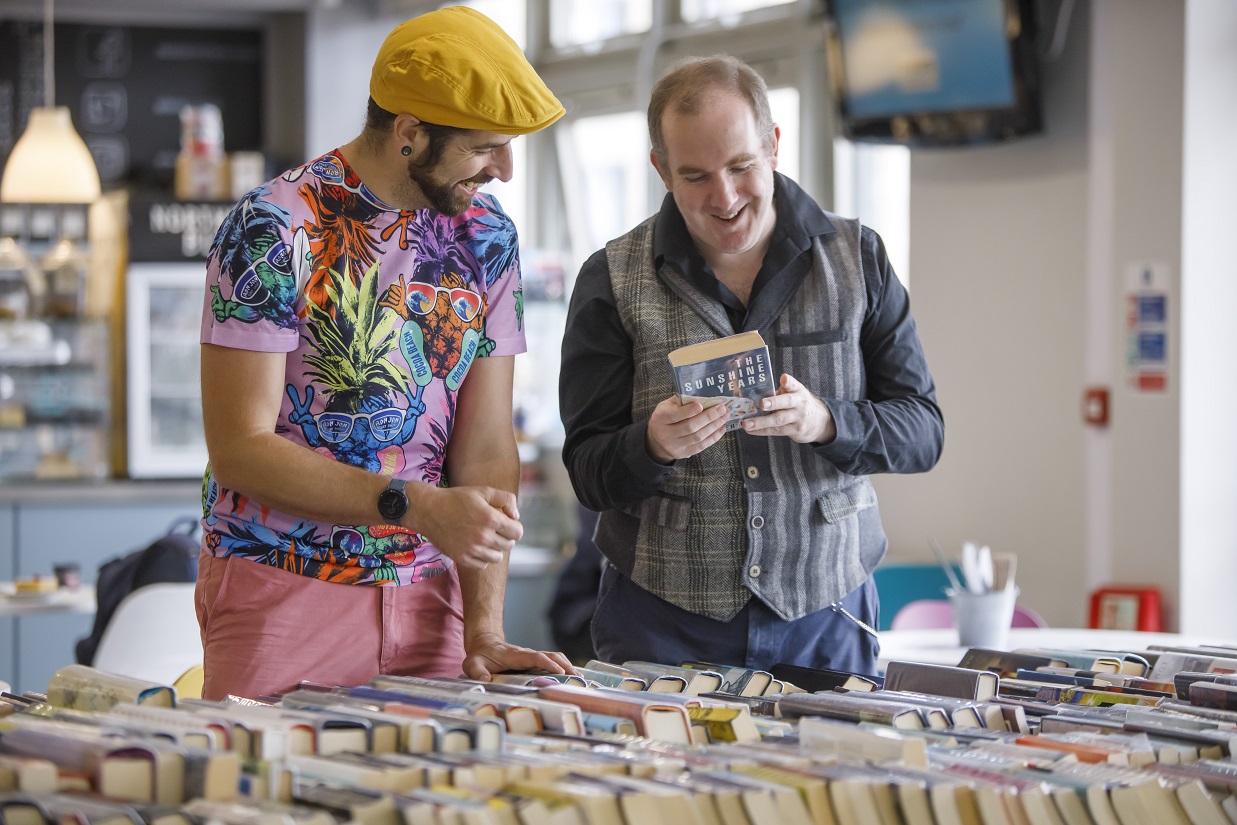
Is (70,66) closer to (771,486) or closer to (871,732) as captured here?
Result: (771,486)

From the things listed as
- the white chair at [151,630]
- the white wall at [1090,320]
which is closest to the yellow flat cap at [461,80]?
the white chair at [151,630]

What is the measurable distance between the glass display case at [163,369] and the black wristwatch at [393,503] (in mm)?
5877

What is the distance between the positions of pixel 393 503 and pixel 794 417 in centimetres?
61

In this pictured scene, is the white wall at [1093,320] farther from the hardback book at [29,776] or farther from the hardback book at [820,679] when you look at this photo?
the hardback book at [29,776]

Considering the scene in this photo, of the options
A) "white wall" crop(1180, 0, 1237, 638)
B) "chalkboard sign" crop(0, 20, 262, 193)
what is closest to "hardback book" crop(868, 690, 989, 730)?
"white wall" crop(1180, 0, 1237, 638)

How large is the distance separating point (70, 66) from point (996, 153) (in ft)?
Answer: 18.5

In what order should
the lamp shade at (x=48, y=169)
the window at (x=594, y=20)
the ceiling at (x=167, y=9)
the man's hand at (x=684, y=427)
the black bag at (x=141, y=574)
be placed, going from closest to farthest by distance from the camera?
1. the man's hand at (x=684, y=427)
2. the black bag at (x=141, y=574)
3. the lamp shade at (x=48, y=169)
4. the window at (x=594, y=20)
5. the ceiling at (x=167, y=9)

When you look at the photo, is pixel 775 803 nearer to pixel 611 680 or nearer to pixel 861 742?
pixel 861 742

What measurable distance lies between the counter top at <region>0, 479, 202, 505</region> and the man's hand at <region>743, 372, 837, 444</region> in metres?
5.15

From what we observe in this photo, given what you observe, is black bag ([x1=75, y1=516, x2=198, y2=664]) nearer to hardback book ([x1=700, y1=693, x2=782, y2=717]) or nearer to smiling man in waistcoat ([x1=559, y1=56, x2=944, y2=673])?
smiling man in waistcoat ([x1=559, y1=56, x2=944, y2=673])

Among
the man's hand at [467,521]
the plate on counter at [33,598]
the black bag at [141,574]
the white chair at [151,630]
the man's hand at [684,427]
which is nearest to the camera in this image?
the man's hand at [467,521]

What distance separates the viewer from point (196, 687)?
3133 millimetres

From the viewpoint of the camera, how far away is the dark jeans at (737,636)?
2.35m

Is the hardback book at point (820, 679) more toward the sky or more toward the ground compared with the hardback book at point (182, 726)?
more toward the ground
